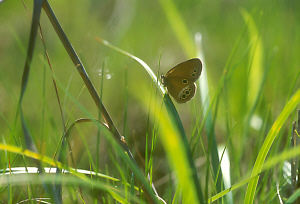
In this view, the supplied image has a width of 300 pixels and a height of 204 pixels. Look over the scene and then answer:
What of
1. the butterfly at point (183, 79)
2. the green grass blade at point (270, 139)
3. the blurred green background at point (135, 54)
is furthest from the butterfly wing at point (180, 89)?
the green grass blade at point (270, 139)

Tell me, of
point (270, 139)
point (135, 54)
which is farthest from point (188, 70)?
point (135, 54)

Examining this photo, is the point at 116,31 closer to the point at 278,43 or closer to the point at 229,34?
the point at 229,34

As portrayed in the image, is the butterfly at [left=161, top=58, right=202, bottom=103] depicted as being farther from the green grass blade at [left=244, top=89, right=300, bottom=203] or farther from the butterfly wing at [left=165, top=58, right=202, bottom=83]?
the green grass blade at [left=244, top=89, right=300, bottom=203]

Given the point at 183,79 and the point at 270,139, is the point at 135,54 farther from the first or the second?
the point at 270,139

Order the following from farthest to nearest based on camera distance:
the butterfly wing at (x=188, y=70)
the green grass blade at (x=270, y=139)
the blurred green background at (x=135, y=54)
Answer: the blurred green background at (x=135, y=54) → the butterfly wing at (x=188, y=70) → the green grass blade at (x=270, y=139)

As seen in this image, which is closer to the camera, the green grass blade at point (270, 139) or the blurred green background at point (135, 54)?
the green grass blade at point (270, 139)

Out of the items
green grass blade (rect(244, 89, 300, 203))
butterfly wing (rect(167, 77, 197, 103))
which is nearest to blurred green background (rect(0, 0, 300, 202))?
butterfly wing (rect(167, 77, 197, 103))

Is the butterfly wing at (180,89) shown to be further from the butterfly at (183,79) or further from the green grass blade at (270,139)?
the green grass blade at (270,139)

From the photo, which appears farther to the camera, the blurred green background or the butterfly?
the blurred green background
